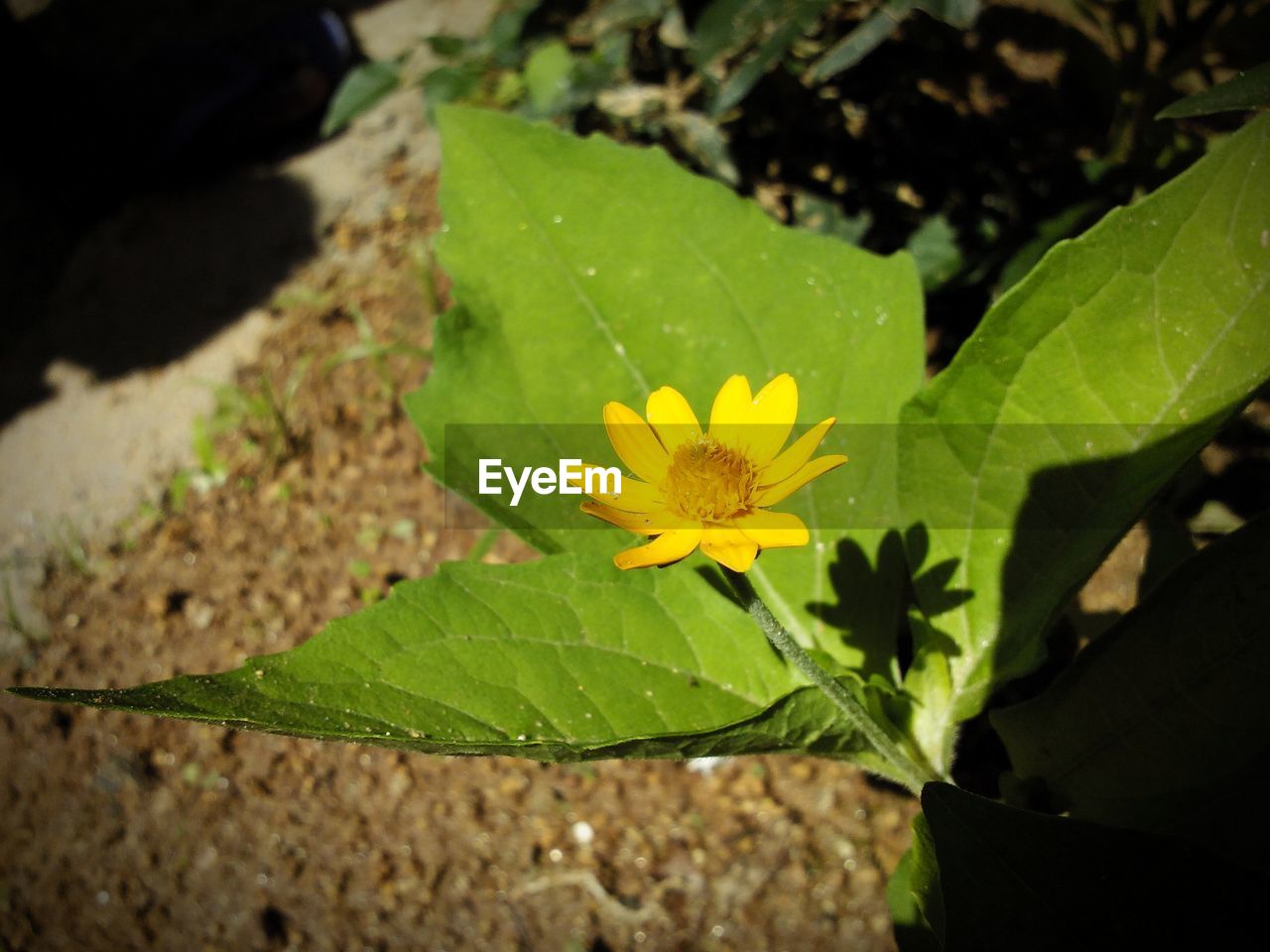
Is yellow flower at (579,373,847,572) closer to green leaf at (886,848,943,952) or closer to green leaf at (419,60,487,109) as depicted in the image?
green leaf at (886,848,943,952)

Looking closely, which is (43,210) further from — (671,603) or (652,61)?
(671,603)

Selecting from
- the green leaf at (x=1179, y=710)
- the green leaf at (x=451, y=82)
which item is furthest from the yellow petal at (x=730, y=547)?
the green leaf at (x=451, y=82)

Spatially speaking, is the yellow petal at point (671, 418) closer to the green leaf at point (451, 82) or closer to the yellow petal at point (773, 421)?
the yellow petal at point (773, 421)

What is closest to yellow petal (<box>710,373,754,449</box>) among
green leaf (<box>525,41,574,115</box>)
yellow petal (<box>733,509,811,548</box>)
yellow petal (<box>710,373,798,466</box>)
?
yellow petal (<box>710,373,798,466</box>)

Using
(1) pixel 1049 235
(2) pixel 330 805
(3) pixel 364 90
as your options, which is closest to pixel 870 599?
(1) pixel 1049 235

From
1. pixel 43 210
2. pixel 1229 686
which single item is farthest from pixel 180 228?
pixel 1229 686

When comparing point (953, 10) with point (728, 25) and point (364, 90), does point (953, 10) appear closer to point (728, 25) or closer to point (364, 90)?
point (728, 25)
